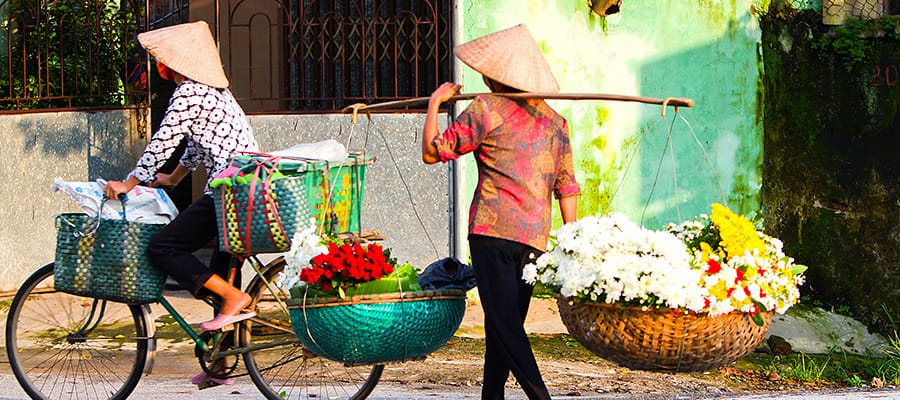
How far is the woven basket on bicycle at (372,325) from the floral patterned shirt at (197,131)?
1049 mm

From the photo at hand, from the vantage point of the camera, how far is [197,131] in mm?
5809

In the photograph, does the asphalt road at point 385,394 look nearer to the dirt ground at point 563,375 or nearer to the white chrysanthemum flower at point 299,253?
the dirt ground at point 563,375

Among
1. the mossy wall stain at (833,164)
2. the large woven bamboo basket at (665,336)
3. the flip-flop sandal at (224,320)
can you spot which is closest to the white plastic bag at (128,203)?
the flip-flop sandal at (224,320)

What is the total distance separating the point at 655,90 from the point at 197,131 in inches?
195

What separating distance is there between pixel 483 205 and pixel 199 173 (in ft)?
26.8

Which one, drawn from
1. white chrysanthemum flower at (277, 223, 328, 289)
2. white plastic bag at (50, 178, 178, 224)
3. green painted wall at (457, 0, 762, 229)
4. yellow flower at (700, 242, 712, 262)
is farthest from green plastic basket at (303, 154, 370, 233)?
green painted wall at (457, 0, 762, 229)

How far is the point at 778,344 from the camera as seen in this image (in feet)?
29.9

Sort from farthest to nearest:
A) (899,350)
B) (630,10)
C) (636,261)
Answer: (630,10) → (899,350) → (636,261)

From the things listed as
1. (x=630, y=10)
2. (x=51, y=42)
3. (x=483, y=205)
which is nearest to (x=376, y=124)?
(x=630, y=10)

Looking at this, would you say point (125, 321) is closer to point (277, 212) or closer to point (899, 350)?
point (277, 212)

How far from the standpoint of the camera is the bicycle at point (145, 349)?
19.4ft

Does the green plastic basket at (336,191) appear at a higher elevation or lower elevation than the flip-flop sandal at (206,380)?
higher

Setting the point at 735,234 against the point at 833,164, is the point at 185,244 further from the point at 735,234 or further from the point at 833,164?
the point at 833,164

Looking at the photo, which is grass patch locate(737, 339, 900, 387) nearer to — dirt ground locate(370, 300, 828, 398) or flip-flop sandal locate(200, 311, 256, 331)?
dirt ground locate(370, 300, 828, 398)
